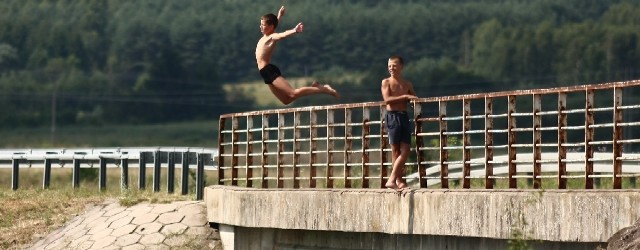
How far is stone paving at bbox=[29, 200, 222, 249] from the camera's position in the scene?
2538cm

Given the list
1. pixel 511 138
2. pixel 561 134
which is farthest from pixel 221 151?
pixel 561 134

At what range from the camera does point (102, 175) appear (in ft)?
111

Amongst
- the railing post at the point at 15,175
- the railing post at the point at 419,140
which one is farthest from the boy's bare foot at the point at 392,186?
the railing post at the point at 15,175

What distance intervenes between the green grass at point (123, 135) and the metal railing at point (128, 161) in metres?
64.6

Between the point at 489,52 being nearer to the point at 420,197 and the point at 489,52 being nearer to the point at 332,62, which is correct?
the point at 332,62

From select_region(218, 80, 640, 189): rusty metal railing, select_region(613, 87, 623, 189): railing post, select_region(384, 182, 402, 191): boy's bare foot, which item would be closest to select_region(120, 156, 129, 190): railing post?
select_region(218, 80, 640, 189): rusty metal railing

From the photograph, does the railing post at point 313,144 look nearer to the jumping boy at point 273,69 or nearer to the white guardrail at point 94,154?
the jumping boy at point 273,69

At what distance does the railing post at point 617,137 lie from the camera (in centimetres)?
1714

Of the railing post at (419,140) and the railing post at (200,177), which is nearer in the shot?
the railing post at (419,140)

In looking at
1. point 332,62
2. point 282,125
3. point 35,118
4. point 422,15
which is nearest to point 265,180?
point 282,125

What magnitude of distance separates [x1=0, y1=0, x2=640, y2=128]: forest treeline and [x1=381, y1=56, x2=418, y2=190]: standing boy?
86743 millimetres

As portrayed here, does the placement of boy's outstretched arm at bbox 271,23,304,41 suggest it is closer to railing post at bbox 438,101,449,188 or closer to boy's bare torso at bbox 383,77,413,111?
boy's bare torso at bbox 383,77,413,111

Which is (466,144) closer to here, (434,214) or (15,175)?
(434,214)

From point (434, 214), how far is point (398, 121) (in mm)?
1503
